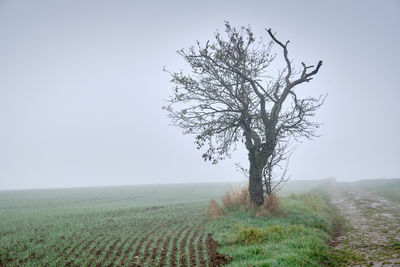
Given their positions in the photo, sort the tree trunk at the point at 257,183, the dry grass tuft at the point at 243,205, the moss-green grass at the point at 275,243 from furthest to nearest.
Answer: the tree trunk at the point at 257,183
the dry grass tuft at the point at 243,205
the moss-green grass at the point at 275,243

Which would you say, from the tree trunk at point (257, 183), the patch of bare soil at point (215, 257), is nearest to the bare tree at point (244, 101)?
the tree trunk at point (257, 183)

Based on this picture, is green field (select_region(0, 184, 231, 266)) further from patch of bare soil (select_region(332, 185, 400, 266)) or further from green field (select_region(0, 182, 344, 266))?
patch of bare soil (select_region(332, 185, 400, 266))

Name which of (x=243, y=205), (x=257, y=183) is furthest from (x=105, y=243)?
(x=257, y=183)

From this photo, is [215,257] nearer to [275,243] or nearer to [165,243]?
[275,243]

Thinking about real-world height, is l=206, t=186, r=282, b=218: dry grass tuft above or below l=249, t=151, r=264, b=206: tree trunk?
below

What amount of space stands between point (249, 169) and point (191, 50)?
9.08 metres

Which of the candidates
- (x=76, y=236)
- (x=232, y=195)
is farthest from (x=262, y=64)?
(x=76, y=236)

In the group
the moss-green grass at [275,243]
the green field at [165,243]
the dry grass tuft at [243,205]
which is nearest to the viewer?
the moss-green grass at [275,243]

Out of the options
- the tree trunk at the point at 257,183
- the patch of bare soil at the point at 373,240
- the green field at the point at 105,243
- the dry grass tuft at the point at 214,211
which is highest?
the tree trunk at the point at 257,183

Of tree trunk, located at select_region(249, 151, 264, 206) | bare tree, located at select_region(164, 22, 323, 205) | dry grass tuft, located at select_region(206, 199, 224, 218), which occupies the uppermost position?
bare tree, located at select_region(164, 22, 323, 205)

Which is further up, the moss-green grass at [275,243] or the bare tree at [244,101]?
the bare tree at [244,101]

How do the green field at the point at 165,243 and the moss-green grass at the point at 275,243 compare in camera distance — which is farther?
the green field at the point at 165,243

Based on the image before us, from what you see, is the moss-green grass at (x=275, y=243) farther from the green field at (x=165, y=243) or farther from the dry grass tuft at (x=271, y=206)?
the dry grass tuft at (x=271, y=206)

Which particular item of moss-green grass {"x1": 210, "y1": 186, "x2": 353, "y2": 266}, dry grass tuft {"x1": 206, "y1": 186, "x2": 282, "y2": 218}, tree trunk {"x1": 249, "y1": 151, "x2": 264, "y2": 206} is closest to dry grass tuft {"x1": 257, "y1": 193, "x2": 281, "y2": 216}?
dry grass tuft {"x1": 206, "y1": 186, "x2": 282, "y2": 218}
